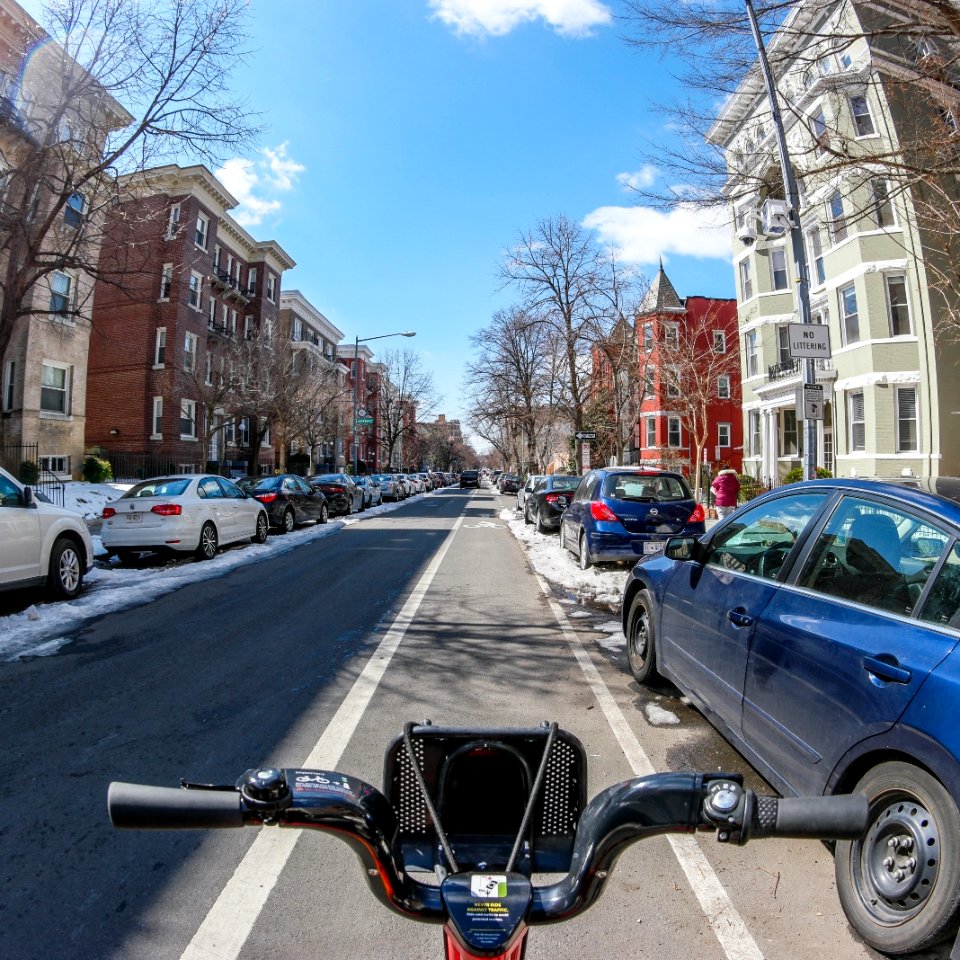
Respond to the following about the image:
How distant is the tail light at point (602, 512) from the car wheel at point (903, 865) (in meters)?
7.65

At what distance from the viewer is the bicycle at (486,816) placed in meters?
1.34

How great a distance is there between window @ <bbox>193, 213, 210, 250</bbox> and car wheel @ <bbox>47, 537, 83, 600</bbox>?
28.0m

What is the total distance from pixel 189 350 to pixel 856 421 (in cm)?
2801

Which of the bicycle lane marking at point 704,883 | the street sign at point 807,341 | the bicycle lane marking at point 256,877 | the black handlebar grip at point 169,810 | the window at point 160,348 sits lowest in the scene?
the bicycle lane marking at point 704,883

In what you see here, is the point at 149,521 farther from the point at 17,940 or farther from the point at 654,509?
the point at 17,940

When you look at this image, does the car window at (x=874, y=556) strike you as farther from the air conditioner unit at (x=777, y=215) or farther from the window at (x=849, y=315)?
the window at (x=849, y=315)

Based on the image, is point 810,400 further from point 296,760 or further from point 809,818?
point 809,818

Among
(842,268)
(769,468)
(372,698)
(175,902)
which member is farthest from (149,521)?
(769,468)

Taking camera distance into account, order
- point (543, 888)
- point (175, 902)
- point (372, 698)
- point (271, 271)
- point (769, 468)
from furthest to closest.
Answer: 1. point (271, 271)
2. point (769, 468)
3. point (372, 698)
4. point (175, 902)
5. point (543, 888)

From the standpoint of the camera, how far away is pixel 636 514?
10094 mm

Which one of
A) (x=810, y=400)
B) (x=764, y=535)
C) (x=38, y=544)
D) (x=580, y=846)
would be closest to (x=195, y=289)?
(x=38, y=544)

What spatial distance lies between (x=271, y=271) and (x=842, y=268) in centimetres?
3247

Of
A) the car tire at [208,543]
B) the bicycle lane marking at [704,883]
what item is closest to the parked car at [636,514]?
the bicycle lane marking at [704,883]

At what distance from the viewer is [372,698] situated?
4.96 meters
